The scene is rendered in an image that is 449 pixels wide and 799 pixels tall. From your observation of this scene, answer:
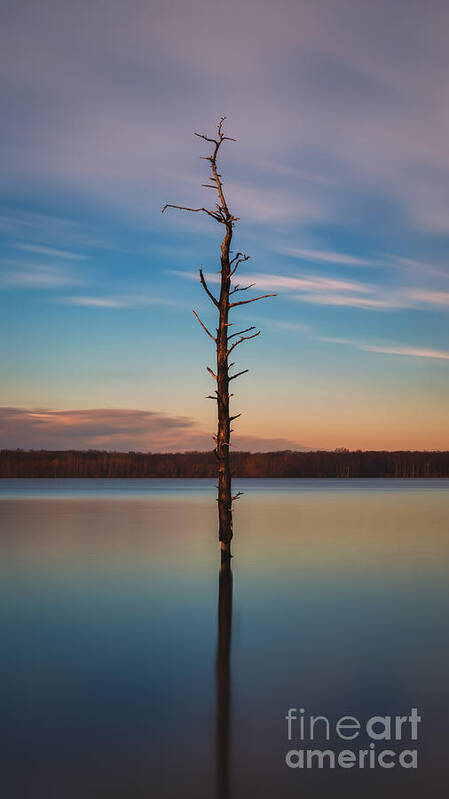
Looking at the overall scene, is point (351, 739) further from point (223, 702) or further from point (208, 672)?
point (208, 672)

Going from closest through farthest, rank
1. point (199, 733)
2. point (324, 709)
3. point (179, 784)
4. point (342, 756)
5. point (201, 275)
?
1. point (179, 784)
2. point (342, 756)
3. point (199, 733)
4. point (324, 709)
5. point (201, 275)

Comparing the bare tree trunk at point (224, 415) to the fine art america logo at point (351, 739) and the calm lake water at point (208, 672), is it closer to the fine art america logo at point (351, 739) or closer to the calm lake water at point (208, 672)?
the calm lake water at point (208, 672)

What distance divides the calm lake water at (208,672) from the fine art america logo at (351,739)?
6 cm

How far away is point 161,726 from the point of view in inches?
269

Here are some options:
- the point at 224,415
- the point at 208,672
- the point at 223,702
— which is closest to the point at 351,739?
the point at 223,702

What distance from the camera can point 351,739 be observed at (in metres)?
6.39

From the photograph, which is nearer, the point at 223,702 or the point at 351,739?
the point at 351,739


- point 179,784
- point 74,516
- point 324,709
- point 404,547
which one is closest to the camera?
point 179,784

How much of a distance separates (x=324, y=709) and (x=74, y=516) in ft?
132

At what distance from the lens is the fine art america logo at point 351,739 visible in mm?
5906

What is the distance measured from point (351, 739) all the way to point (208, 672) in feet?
10.2

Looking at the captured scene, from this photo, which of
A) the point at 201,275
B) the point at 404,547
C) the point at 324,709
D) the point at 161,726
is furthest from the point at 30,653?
the point at 404,547

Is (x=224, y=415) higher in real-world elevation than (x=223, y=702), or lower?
higher

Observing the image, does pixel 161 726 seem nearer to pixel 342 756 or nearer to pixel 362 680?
pixel 342 756
